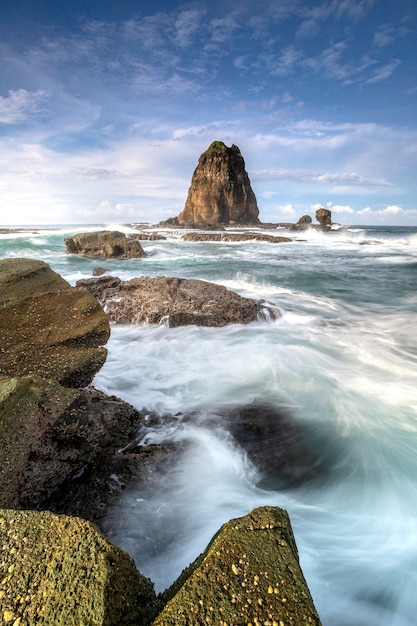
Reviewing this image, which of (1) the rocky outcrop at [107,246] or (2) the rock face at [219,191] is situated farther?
(2) the rock face at [219,191]

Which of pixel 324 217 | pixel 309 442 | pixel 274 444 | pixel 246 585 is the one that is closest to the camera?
pixel 246 585

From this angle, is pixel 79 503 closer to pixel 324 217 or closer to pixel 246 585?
pixel 246 585

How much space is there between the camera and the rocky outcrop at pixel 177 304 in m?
6.82

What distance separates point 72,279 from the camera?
13.4 meters

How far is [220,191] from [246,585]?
82254 mm

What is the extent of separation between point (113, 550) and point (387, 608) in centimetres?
198

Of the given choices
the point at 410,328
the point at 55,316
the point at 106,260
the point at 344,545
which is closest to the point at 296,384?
the point at 344,545

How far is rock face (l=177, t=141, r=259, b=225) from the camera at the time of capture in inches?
3068

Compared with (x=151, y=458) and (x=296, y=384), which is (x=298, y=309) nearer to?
(x=296, y=384)

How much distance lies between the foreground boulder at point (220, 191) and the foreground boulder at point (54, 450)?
252 feet

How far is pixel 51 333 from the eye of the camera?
138 inches

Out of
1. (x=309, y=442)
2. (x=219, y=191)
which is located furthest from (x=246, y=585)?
(x=219, y=191)

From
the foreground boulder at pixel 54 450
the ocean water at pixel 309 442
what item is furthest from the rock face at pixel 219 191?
the foreground boulder at pixel 54 450

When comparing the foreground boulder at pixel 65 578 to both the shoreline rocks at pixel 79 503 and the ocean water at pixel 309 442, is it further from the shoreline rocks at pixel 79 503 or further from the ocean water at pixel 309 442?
the ocean water at pixel 309 442
